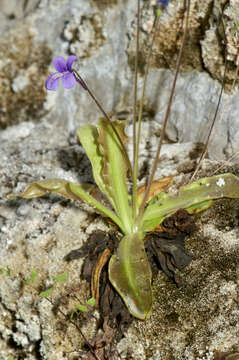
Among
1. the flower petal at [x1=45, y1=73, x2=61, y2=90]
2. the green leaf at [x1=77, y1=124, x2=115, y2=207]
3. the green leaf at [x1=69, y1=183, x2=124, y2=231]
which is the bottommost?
the green leaf at [x1=69, y1=183, x2=124, y2=231]

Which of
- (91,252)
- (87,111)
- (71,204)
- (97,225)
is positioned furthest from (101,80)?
(91,252)

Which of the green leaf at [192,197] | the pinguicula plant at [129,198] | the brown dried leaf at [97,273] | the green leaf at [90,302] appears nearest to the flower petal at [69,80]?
the pinguicula plant at [129,198]

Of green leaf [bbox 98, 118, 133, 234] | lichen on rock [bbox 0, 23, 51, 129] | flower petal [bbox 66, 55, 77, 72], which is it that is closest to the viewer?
flower petal [bbox 66, 55, 77, 72]

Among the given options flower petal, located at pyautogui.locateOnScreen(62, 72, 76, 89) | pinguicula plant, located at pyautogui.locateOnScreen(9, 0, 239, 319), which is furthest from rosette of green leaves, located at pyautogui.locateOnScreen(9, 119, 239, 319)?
flower petal, located at pyautogui.locateOnScreen(62, 72, 76, 89)

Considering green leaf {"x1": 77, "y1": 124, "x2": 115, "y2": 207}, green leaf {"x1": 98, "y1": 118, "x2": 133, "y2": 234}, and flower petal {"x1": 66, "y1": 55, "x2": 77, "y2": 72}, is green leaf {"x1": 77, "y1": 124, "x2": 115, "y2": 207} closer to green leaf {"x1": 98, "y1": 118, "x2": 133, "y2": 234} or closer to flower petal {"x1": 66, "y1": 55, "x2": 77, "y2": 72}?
green leaf {"x1": 98, "y1": 118, "x2": 133, "y2": 234}

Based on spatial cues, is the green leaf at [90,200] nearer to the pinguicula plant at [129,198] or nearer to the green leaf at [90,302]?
the pinguicula plant at [129,198]

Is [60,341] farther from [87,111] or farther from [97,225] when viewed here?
[87,111]

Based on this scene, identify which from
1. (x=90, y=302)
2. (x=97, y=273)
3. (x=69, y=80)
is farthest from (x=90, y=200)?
(x=69, y=80)
